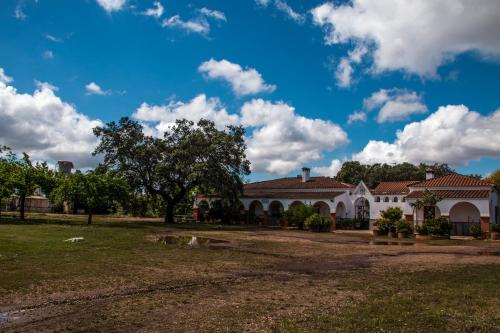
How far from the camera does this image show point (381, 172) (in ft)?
243

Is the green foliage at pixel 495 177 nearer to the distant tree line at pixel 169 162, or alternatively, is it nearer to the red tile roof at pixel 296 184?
the red tile roof at pixel 296 184

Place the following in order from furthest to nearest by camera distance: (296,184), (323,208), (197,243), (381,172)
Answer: (381,172)
(296,184)
(323,208)
(197,243)

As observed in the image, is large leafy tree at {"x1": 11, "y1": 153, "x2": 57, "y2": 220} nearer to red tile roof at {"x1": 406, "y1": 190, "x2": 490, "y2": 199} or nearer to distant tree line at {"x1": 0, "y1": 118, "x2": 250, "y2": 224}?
distant tree line at {"x1": 0, "y1": 118, "x2": 250, "y2": 224}

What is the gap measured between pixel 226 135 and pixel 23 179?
17129 mm

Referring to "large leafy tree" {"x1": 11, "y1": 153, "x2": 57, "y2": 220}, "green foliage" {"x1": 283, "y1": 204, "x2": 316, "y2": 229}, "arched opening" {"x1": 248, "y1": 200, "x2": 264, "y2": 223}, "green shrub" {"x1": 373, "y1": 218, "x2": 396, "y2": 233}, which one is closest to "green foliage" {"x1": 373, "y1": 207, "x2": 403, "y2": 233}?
"green shrub" {"x1": 373, "y1": 218, "x2": 396, "y2": 233}

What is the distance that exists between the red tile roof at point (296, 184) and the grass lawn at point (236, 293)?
30114 millimetres

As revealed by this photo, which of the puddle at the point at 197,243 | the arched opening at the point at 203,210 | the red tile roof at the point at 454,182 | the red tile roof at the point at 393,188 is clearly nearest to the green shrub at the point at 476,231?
the red tile roof at the point at 454,182

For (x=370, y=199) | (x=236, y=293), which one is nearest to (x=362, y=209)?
(x=370, y=199)

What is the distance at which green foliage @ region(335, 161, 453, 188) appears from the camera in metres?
72.4

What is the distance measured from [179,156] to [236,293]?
1198 inches

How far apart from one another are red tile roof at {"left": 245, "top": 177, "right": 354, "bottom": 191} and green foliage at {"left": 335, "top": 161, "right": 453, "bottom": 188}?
23.1 metres

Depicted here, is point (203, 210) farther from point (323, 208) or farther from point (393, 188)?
point (393, 188)

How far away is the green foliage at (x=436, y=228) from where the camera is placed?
30.0 metres

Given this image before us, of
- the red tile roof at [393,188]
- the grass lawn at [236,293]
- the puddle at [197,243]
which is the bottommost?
the puddle at [197,243]
